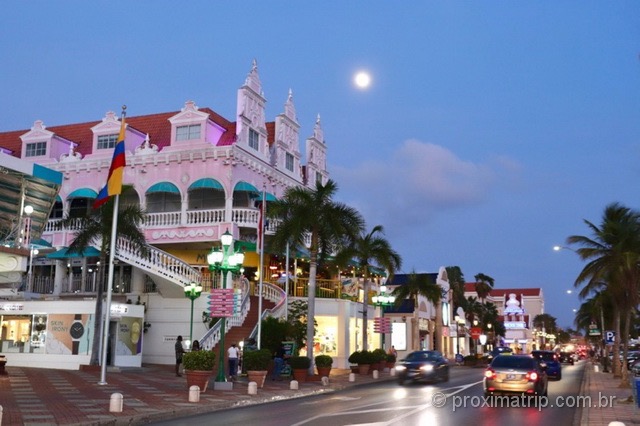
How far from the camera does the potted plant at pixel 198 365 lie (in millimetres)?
21875

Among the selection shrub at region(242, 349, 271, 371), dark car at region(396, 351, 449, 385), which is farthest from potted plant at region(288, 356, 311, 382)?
dark car at region(396, 351, 449, 385)

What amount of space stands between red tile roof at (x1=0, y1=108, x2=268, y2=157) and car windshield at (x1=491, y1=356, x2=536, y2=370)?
25.4m

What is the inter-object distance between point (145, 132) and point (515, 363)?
32.7 metres

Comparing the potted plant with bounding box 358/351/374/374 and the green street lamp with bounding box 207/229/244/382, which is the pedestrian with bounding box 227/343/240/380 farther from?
the potted plant with bounding box 358/351/374/374

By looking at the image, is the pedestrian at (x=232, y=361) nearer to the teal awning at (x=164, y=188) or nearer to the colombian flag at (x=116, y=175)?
the colombian flag at (x=116, y=175)

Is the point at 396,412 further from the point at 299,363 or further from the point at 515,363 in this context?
the point at 299,363

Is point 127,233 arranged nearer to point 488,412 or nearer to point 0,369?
point 0,369

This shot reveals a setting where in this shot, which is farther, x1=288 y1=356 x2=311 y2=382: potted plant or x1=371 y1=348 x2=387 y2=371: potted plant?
x1=371 y1=348 x2=387 y2=371: potted plant

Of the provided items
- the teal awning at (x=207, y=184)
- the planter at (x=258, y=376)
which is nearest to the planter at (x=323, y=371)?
the planter at (x=258, y=376)

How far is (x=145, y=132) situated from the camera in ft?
150

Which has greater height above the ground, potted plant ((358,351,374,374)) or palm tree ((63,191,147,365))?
palm tree ((63,191,147,365))

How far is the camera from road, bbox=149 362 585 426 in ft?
51.5

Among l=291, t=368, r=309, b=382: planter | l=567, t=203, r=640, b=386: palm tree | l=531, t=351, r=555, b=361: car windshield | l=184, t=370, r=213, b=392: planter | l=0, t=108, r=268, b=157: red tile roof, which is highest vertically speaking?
l=0, t=108, r=268, b=157: red tile roof

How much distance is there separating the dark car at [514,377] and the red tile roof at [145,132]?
84.4 feet
